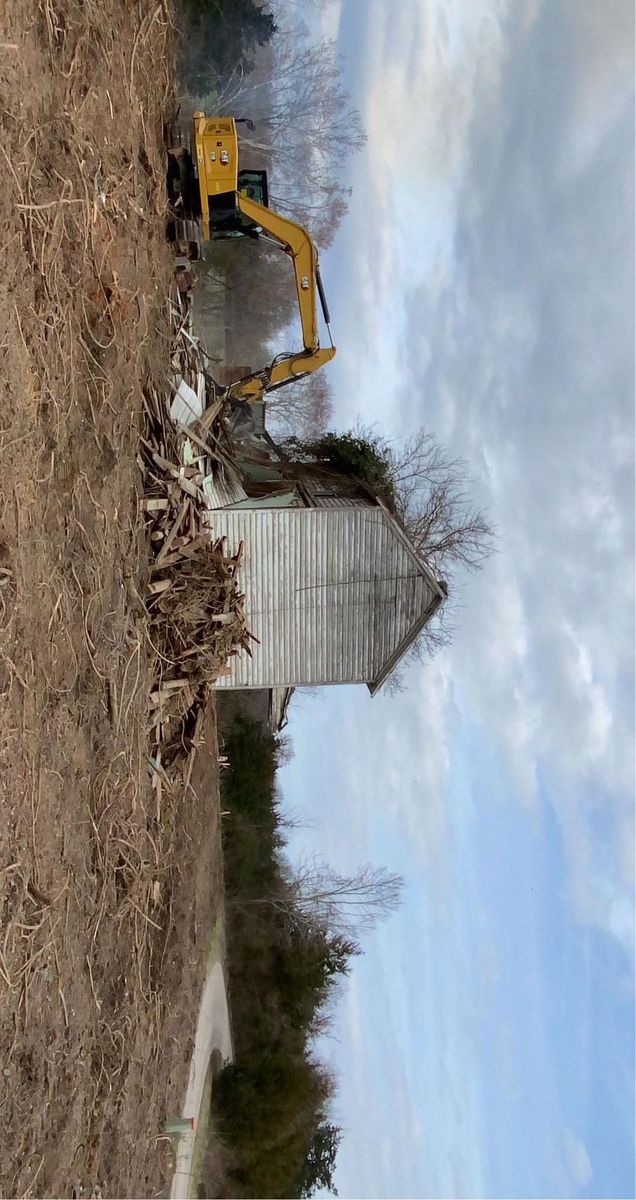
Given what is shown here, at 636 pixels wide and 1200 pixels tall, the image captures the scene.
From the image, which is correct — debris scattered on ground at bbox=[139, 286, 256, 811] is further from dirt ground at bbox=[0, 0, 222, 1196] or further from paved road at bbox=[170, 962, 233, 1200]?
paved road at bbox=[170, 962, 233, 1200]

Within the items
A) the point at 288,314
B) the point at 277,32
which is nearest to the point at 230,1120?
the point at 288,314

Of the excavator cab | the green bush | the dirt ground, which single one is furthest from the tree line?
the excavator cab

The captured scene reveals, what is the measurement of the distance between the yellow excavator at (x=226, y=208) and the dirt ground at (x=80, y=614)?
546 millimetres

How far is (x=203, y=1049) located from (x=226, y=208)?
41.6 ft

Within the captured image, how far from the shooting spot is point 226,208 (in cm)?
976

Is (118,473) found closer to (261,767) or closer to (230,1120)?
(261,767)

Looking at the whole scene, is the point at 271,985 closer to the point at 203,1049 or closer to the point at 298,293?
the point at 203,1049

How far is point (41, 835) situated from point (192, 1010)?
6542 millimetres

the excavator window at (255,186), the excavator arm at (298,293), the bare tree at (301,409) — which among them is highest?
the bare tree at (301,409)

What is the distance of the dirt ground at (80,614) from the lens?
5320 mm

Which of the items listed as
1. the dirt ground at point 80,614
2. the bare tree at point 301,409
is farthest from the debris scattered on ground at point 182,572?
the bare tree at point 301,409

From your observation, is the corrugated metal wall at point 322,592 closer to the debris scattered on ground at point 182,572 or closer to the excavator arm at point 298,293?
the debris scattered on ground at point 182,572

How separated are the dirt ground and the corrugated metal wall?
6.69 ft

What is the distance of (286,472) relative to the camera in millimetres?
12227
